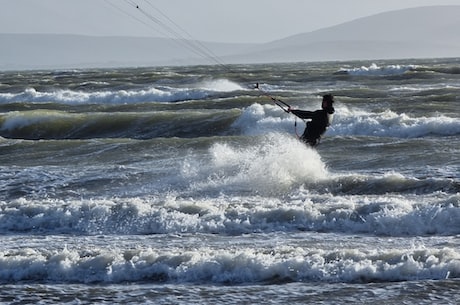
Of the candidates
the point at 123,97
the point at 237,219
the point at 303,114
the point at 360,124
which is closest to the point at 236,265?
the point at 237,219

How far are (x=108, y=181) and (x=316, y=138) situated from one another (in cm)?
456

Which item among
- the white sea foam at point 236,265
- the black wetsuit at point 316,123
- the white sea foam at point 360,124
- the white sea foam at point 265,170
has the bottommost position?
the white sea foam at point 236,265

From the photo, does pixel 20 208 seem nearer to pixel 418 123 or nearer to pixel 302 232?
pixel 302 232

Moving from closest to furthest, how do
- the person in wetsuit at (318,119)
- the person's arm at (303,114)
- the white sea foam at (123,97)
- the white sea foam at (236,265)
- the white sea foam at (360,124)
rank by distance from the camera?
Answer: the white sea foam at (236,265) → the person's arm at (303,114) → the person in wetsuit at (318,119) → the white sea foam at (360,124) → the white sea foam at (123,97)

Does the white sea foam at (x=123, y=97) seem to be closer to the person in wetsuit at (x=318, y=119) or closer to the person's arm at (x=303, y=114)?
the person in wetsuit at (x=318, y=119)

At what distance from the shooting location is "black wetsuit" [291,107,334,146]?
16156mm

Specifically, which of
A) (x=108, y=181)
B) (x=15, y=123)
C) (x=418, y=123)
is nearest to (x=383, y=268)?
(x=108, y=181)

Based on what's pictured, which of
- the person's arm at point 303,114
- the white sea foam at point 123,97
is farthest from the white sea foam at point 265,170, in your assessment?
the white sea foam at point 123,97

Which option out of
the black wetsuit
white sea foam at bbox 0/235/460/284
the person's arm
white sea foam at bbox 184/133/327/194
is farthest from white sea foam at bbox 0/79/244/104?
white sea foam at bbox 0/235/460/284

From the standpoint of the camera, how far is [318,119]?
16375 mm

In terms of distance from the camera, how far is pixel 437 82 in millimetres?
49375

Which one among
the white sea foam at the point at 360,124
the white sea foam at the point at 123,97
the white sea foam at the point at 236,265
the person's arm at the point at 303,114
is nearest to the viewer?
the white sea foam at the point at 236,265

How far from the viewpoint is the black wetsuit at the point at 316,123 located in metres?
16.2

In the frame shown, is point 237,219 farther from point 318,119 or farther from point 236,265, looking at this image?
point 318,119
